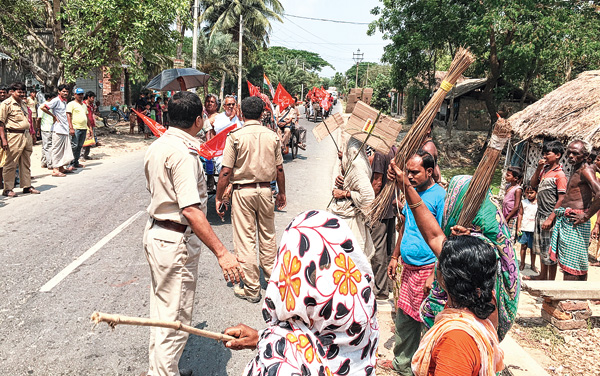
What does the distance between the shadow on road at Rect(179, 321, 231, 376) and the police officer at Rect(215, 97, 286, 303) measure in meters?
0.87

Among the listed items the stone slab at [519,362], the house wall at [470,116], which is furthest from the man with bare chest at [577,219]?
the house wall at [470,116]

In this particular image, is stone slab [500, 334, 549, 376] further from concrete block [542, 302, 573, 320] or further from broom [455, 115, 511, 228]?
broom [455, 115, 511, 228]

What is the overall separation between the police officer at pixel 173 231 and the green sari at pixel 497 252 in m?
1.34

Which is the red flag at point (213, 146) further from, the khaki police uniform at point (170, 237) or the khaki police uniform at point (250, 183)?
the khaki police uniform at point (170, 237)

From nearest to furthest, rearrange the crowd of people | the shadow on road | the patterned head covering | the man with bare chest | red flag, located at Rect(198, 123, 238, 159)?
the patterned head covering
the shadow on road
the man with bare chest
red flag, located at Rect(198, 123, 238, 159)
the crowd of people

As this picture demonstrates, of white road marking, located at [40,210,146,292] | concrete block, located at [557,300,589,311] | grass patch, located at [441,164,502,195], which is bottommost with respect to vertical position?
grass patch, located at [441,164,502,195]

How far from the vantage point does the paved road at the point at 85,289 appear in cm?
337

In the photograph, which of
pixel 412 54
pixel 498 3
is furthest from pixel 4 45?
pixel 498 3

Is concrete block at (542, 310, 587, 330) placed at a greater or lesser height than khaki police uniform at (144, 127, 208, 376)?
lesser

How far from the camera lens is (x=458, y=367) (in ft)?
5.76

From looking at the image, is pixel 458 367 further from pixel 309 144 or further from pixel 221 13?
pixel 221 13

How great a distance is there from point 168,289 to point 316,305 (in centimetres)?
157

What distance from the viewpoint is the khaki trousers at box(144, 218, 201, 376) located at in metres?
2.80

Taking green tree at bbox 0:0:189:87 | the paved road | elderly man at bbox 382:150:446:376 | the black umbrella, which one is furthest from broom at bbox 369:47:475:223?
green tree at bbox 0:0:189:87
